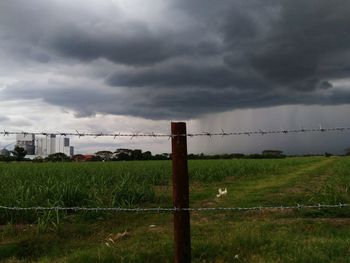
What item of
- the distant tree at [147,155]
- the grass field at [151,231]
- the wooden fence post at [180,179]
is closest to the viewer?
the wooden fence post at [180,179]

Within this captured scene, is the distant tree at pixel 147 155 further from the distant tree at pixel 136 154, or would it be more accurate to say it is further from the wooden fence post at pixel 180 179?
the wooden fence post at pixel 180 179

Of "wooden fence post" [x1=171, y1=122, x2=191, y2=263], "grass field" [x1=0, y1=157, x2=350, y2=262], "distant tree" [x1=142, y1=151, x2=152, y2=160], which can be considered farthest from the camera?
"distant tree" [x1=142, y1=151, x2=152, y2=160]

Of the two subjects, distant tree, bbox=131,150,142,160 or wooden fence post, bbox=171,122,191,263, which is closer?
wooden fence post, bbox=171,122,191,263

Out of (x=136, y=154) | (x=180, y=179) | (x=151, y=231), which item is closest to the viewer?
(x=180, y=179)

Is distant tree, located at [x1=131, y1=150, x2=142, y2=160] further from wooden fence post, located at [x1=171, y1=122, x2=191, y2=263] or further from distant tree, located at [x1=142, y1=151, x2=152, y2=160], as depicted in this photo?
wooden fence post, located at [x1=171, y1=122, x2=191, y2=263]

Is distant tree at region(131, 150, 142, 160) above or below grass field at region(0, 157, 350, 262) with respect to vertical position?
above

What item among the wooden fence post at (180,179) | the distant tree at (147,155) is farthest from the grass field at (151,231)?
the distant tree at (147,155)

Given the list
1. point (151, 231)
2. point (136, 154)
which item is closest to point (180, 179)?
point (151, 231)

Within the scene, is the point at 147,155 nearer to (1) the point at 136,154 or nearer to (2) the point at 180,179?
(1) the point at 136,154

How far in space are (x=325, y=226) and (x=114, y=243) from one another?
445 centimetres

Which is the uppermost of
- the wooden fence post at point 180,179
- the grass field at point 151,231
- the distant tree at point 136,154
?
the distant tree at point 136,154

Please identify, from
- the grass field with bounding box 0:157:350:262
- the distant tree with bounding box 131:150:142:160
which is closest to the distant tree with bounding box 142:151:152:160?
the distant tree with bounding box 131:150:142:160

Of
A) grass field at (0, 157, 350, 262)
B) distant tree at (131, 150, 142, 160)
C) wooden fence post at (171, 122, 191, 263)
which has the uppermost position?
distant tree at (131, 150, 142, 160)

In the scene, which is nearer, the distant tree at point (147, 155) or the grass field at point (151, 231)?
the grass field at point (151, 231)
